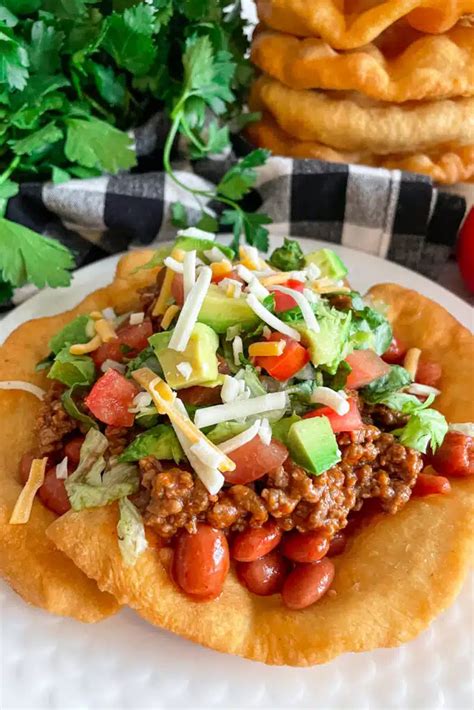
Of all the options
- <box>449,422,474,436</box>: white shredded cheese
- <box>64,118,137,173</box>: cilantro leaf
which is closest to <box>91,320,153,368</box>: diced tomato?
<box>64,118,137,173</box>: cilantro leaf

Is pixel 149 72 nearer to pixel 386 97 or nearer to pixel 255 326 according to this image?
pixel 386 97

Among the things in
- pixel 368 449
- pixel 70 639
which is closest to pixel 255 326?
pixel 368 449

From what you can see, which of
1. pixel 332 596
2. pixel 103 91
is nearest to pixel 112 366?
pixel 332 596

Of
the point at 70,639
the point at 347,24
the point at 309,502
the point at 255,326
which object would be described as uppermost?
the point at 347,24

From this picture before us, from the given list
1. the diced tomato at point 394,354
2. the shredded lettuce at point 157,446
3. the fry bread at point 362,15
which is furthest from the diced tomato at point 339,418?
the fry bread at point 362,15

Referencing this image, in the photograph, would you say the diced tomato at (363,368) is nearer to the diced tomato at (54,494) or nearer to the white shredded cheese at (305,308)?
the white shredded cheese at (305,308)

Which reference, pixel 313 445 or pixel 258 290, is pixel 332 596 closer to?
pixel 313 445

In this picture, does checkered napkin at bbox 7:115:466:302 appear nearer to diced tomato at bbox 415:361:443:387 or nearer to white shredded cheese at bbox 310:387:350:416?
diced tomato at bbox 415:361:443:387
